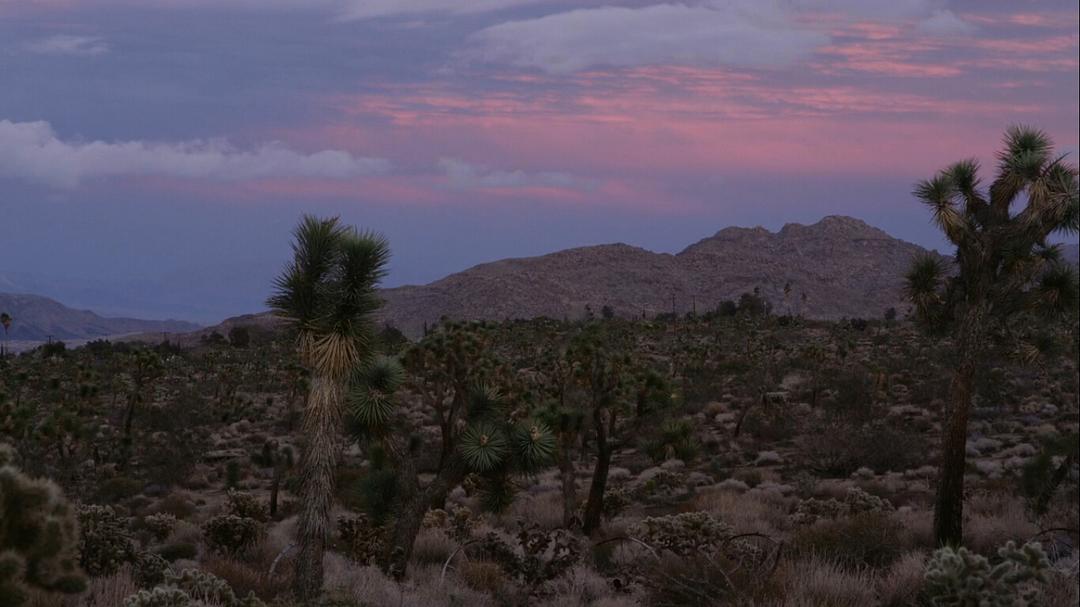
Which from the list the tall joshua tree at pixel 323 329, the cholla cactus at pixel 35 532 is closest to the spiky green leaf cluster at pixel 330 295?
the tall joshua tree at pixel 323 329

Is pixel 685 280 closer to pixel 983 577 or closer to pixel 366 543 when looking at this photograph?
pixel 366 543

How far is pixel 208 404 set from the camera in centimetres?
4450

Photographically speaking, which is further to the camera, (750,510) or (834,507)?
(750,510)

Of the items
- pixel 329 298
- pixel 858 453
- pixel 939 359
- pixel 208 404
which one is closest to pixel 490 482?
pixel 329 298

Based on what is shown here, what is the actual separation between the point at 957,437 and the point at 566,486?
7.51 metres

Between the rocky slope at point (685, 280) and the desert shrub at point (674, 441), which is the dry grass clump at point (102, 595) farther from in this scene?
the rocky slope at point (685, 280)

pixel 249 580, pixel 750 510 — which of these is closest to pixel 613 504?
pixel 750 510

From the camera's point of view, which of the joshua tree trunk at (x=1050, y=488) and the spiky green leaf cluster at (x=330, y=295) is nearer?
the spiky green leaf cluster at (x=330, y=295)

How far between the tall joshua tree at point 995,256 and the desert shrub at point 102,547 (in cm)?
1167

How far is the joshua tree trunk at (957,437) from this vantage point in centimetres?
1440

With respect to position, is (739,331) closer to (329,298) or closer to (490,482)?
(490,482)

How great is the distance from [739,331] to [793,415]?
95.6 ft

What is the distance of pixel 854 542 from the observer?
12461 millimetres

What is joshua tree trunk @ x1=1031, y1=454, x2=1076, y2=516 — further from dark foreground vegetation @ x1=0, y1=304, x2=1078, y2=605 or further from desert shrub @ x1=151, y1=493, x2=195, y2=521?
desert shrub @ x1=151, y1=493, x2=195, y2=521
